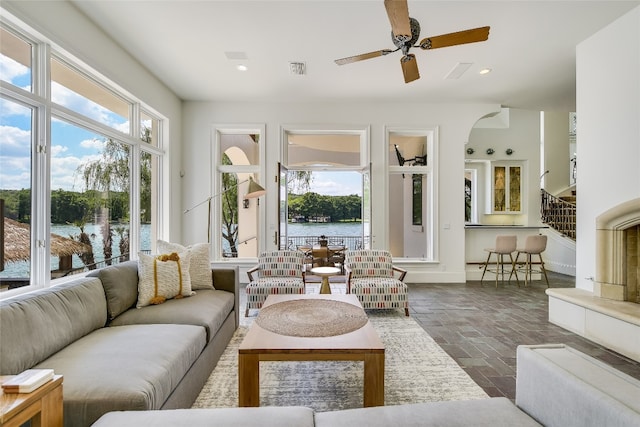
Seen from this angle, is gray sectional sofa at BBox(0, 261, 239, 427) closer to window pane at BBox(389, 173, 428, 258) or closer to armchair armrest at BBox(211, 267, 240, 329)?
armchair armrest at BBox(211, 267, 240, 329)

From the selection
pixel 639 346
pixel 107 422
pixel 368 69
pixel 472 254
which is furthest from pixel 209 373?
pixel 472 254

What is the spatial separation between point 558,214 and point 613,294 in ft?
18.0

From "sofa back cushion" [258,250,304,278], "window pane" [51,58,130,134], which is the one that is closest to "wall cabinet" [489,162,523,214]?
"sofa back cushion" [258,250,304,278]

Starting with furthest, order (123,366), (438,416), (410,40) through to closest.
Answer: (410,40), (123,366), (438,416)

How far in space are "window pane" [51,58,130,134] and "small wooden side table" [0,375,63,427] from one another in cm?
287

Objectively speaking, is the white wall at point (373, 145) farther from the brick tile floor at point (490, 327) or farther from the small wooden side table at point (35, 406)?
the small wooden side table at point (35, 406)

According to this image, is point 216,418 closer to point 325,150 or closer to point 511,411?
point 511,411

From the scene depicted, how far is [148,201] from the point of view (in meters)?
4.87

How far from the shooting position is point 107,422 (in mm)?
1227

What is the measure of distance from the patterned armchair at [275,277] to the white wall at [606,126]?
11.3ft

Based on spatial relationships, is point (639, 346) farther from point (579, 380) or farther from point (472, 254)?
point (472, 254)

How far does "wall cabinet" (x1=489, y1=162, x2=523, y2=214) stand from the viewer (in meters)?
8.09

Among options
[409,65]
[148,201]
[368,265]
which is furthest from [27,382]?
[148,201]

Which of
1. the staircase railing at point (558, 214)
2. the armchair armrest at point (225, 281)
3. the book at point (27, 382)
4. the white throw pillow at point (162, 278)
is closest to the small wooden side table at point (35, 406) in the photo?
the book at point (27, 382)
